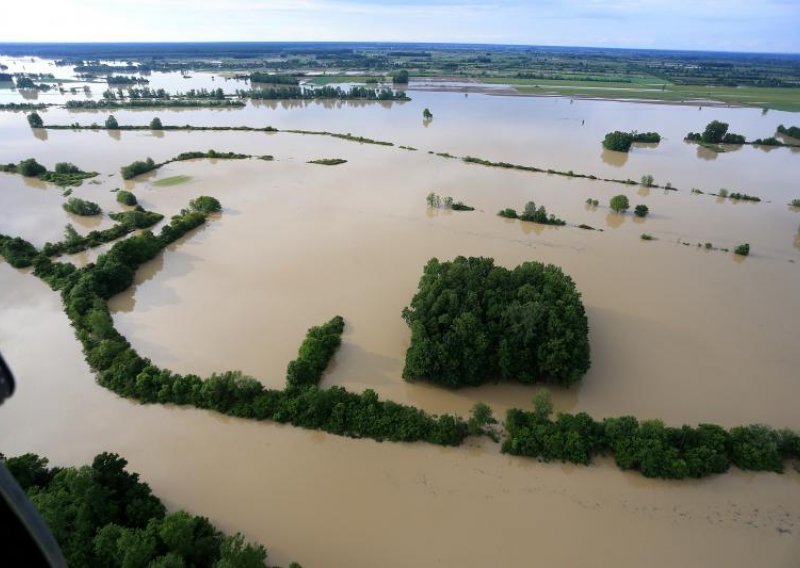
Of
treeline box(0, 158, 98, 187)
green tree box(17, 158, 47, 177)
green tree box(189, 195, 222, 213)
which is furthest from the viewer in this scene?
green tree box(17, 158, 47, 177)

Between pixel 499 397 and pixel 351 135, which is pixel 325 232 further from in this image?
pixel 351 135

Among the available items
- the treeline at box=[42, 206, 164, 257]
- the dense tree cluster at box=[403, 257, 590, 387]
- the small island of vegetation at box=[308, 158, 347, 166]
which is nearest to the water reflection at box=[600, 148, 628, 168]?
the small island of vegetation at box=[308, 158, 347, 166]

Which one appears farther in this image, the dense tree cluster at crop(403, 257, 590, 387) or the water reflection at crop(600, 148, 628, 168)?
the water reflection at crop(600, 148, 628, 168)

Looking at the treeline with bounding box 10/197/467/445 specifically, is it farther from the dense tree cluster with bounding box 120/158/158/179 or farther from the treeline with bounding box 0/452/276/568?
the dense tree cluster with bounding box 120/158/158/179

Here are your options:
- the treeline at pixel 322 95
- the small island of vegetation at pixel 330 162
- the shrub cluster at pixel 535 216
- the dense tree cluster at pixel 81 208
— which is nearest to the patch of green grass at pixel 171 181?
the dense tree cluster at pixel 81 208

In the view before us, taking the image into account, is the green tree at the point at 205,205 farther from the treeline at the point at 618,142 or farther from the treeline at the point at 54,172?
Result: the treeline at the point at 618,142

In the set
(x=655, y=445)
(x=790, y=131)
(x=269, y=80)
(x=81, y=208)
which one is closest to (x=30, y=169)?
(x=81, y=208)
